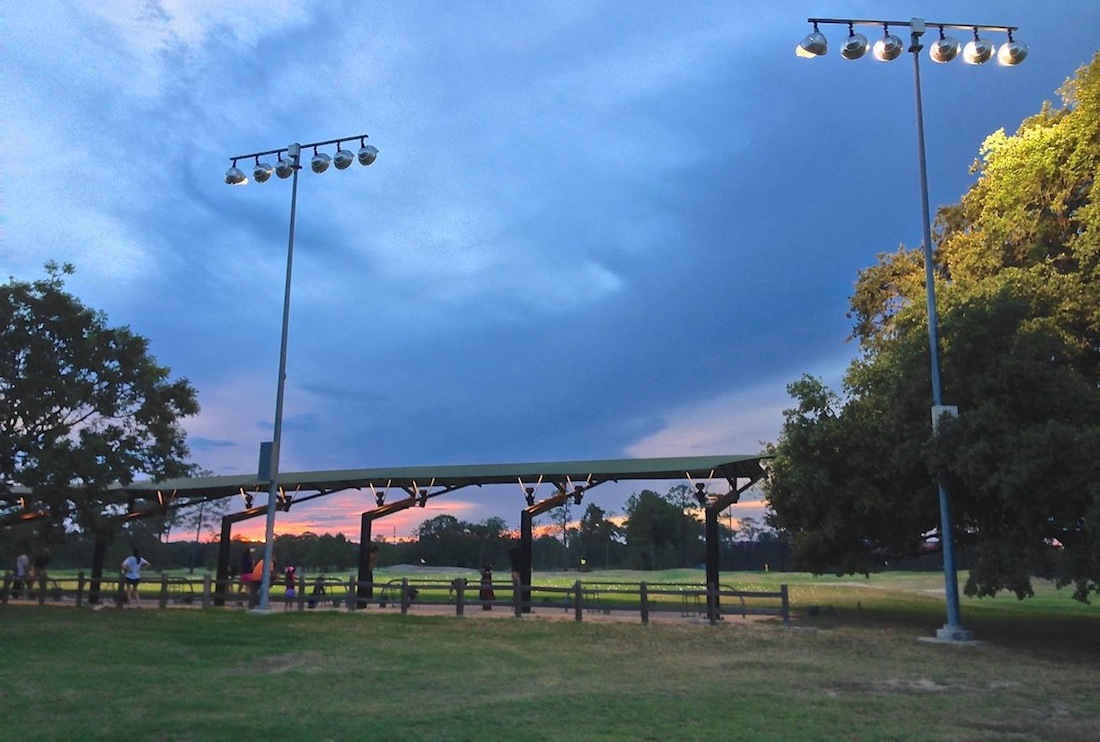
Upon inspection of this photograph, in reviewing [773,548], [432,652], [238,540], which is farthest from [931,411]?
[238,540]

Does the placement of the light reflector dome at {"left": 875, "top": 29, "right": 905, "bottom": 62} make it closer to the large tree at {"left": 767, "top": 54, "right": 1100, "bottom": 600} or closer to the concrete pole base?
the large tree at {"left": 767, "top": 54, "right": 1100, "bottom": 600}

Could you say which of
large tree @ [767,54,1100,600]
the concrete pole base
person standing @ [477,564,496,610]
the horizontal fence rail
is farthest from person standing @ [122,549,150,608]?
the concrete pole base

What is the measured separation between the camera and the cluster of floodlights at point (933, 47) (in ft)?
48.5

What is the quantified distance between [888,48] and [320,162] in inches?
486

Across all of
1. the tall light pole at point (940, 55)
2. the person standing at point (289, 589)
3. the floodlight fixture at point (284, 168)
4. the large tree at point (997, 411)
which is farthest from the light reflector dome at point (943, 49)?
the person standing at point (289, 589)

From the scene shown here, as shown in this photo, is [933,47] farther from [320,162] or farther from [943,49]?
[320,162]

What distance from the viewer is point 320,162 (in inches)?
780

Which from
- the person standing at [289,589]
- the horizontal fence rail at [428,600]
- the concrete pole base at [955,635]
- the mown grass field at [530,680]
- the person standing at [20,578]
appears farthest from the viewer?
the person standing at [20,578]

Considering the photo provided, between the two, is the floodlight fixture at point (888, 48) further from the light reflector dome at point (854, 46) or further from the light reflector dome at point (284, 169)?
the light reflector dome at point (284, 169)

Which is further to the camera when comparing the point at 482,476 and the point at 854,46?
the point at 482,476

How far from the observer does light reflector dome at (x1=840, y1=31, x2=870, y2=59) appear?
14875mm

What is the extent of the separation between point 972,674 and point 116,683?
10.5 metres

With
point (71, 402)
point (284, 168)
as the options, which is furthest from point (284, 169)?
point (71, 402)

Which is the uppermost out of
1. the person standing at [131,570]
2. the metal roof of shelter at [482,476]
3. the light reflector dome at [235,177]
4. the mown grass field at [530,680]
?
the light reflector dome at [235,177]
